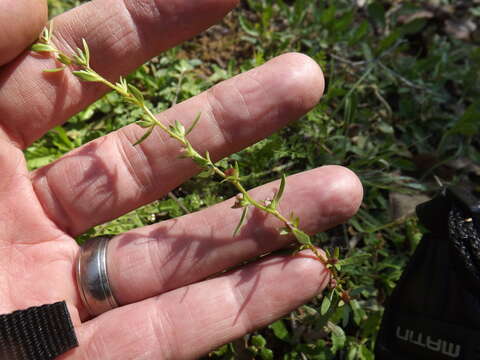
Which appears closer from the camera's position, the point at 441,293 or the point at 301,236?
the point at 301,236

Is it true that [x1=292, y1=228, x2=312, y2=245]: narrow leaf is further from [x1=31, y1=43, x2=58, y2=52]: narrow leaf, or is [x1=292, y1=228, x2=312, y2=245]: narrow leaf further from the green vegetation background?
[x1=31, y1=43, x2=58, y2=52]: narrow leaf

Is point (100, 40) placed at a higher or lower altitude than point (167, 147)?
higher

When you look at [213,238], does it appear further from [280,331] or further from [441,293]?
[441,293]

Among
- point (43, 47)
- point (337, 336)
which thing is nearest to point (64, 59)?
point (43, 47)

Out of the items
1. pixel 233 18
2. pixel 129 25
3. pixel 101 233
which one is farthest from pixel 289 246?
pixel 233 18

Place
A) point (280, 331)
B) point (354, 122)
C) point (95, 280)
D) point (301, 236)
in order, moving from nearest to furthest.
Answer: point (301, 236) < point (95, 280) < point (280, 331) < point (354, 122)

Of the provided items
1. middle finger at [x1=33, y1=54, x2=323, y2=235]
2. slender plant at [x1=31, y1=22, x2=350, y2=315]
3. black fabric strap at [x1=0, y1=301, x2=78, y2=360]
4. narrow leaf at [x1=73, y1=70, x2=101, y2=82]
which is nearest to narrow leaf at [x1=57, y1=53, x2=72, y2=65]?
slender plant at [x1=31, y1=22, x2=350, y2=315]

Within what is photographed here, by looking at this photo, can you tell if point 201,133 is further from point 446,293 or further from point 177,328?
point 446,293

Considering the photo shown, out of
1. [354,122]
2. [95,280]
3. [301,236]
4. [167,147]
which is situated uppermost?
[167,147]
